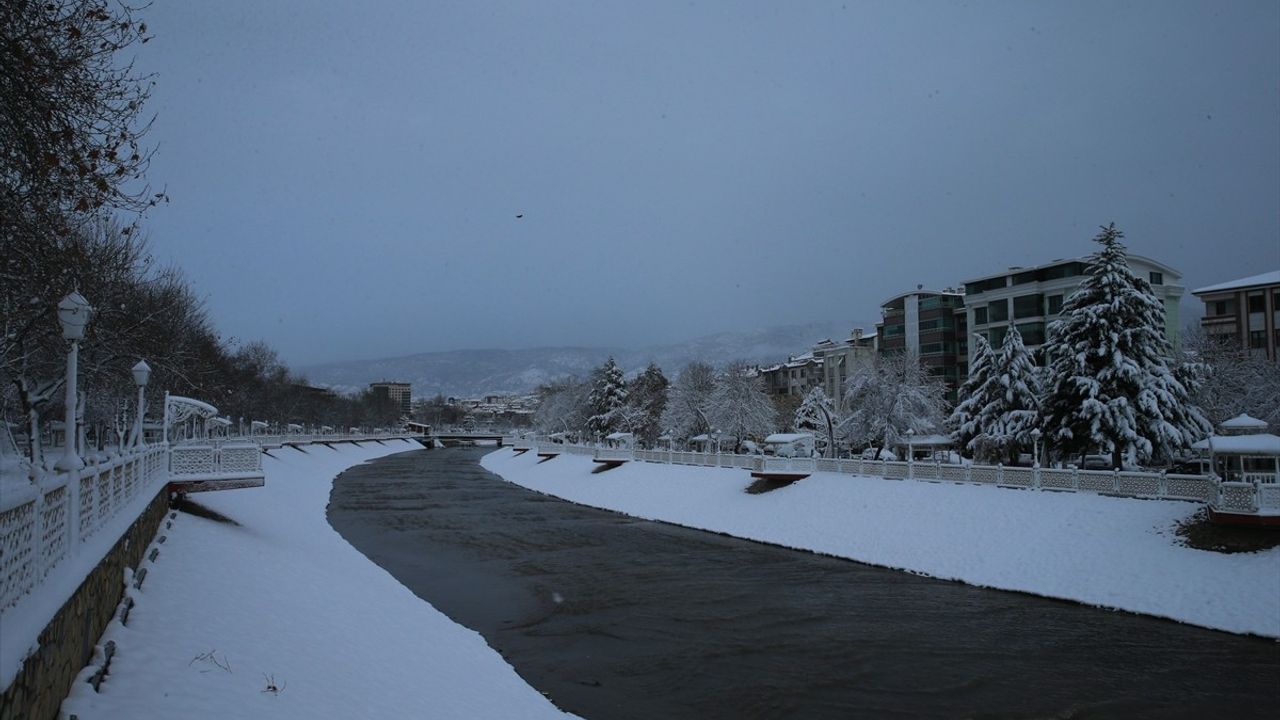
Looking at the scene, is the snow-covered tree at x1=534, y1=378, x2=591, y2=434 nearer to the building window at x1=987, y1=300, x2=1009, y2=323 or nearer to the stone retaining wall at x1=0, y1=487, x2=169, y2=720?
the building window at x1=987, y1=300, x2=1009, y2=323

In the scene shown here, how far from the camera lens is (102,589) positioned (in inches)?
382

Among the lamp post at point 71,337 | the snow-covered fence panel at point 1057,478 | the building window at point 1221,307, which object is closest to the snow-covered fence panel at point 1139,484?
the snow-covered fence panel at point 1057,478

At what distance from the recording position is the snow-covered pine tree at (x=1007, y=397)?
40.2 meters

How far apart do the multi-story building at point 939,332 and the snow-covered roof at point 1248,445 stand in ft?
170

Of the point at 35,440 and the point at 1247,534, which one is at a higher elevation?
the point at 35,440

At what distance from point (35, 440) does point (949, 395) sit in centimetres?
6974

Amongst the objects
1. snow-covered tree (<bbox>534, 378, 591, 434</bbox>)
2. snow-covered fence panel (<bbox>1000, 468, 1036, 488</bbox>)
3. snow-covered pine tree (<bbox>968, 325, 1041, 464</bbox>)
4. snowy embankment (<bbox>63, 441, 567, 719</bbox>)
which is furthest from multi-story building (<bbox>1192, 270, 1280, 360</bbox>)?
snowy embankment (<bbox>63, 441, 567, 719</bbox>)

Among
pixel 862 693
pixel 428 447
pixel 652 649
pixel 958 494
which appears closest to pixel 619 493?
pixel 958 494

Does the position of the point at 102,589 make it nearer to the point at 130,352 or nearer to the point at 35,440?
the point at 35,440

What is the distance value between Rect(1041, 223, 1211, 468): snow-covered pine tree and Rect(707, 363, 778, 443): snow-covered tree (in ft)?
111

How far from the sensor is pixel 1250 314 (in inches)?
2370

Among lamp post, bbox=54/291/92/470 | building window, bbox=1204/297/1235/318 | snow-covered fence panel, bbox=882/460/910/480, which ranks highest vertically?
building window, bbox=1204/297/1235/318

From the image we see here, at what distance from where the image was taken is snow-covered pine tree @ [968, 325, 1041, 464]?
4016cm

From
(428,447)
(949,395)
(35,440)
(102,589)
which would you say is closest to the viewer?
(102,589)
